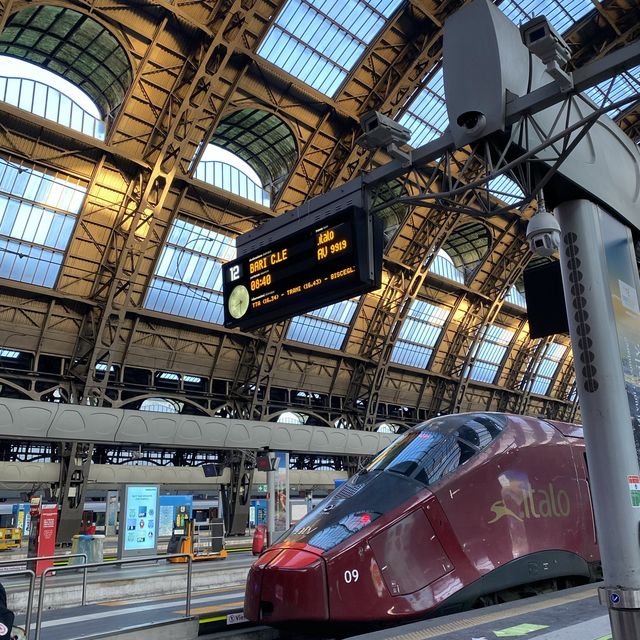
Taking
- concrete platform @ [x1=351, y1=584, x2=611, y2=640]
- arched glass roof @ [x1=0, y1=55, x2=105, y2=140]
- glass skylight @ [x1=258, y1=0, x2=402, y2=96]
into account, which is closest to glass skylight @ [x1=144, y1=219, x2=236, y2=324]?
arched glass roof @ [x1=0, y1=55, x2=105, y2=140]

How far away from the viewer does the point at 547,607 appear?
242 inches

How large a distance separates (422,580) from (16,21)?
2479 centimetres

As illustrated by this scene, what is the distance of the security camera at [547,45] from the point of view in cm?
528

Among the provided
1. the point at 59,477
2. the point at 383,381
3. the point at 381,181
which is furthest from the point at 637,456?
the point at 383,381

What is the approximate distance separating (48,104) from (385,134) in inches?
862

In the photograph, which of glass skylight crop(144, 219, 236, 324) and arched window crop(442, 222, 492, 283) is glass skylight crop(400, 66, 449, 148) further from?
glass skylight crop(144, 219, 236, 324)

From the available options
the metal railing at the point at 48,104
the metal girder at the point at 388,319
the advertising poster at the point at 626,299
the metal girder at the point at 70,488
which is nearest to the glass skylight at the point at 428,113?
the metal girder at the point at 388,319

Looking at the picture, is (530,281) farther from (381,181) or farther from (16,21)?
(16,21)

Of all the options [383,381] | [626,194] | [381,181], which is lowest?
[626,194]

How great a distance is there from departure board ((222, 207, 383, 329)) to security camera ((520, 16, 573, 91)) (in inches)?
120

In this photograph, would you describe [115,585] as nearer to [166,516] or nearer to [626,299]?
[626,299]

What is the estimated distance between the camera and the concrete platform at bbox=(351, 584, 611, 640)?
5.00 metres

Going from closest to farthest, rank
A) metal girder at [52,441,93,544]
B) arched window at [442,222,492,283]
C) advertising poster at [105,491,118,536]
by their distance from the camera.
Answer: metal girder at [52,441,93,544] → advertising poster at [105,491,118,536] → arched window at [442,222,492,283]

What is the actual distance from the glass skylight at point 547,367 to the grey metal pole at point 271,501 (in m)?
33.0
